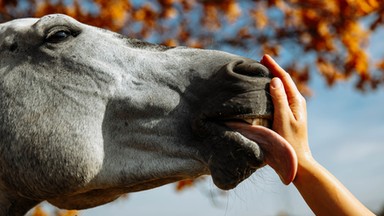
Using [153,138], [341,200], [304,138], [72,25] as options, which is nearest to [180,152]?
[153,138]

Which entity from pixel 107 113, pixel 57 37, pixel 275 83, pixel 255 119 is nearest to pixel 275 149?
pixel 255 119

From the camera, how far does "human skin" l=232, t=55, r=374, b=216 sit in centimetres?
221

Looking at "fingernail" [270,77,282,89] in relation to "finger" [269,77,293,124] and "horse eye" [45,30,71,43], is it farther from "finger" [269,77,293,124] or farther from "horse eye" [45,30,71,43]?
"horse eye" [45,30,71,43]

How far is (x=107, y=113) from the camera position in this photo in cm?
256

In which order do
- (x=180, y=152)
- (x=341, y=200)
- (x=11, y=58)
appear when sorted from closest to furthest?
(x=341, y=200), (x=180, y=152), (x=11, y=58)

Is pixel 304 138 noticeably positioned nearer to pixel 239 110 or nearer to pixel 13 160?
pixel 239 110

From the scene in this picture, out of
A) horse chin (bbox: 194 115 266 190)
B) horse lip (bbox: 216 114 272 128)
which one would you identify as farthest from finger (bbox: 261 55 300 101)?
horse chin (bbox: 194 115 266 190)

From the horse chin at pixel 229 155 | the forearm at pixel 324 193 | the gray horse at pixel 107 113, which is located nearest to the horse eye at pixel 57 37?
the gray horse at pixel 107 113

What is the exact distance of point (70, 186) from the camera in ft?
8.27

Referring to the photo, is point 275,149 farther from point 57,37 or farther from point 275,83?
point 57,37

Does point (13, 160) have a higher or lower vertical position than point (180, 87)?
lower

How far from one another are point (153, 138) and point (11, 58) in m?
0.78

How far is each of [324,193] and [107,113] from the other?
3.15 feet

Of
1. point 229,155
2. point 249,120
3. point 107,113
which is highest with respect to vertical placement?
point 249,120
